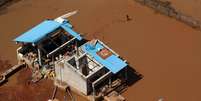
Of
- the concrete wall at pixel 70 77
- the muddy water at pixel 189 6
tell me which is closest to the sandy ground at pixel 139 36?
the muddy water at pixel 189 6

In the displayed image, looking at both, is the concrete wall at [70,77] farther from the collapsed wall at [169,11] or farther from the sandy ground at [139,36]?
the collapsed wall at [169,11]

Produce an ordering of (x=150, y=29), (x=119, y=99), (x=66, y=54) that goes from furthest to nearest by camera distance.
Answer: (x=150, y=29), (x=66, y=54), (x=119, y=99)

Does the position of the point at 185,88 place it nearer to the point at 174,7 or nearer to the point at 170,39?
the point at 170,39

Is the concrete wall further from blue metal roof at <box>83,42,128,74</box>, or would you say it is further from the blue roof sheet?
the blue roof sheet

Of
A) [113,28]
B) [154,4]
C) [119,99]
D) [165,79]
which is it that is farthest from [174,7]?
[119,99]

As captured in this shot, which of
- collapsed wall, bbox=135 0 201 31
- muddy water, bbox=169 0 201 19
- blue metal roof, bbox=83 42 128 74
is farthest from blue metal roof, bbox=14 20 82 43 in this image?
muddy water, bbox=169 0 201 19

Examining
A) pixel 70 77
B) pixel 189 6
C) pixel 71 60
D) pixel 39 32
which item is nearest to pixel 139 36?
pixel 189 6
